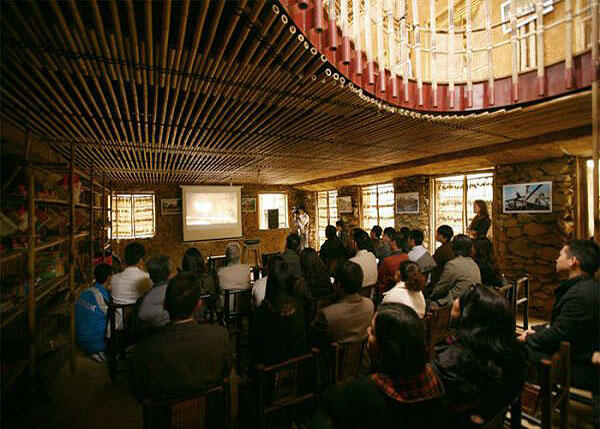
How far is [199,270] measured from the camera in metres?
4.39

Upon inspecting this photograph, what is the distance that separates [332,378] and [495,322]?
3.54 feet

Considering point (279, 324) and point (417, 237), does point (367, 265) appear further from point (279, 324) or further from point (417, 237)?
point (279, 324)

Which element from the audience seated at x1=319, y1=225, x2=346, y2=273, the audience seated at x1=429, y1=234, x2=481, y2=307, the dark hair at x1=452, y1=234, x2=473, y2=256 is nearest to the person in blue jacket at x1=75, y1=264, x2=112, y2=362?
the audience seated at x1=319, y1=225, x2=346, y2=273

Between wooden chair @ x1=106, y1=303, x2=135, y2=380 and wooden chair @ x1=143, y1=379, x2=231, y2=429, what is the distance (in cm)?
173

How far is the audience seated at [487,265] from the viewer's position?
11.5 ft

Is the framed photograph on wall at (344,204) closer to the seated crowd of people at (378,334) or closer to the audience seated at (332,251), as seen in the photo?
the audience seated at (332,251)

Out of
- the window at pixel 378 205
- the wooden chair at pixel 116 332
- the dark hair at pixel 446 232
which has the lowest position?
the wooden chair at pixel 116 332

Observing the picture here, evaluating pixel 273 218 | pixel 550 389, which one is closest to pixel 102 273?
pixel 550 389

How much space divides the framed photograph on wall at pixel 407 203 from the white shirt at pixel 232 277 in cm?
456

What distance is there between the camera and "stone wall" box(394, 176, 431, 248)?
20.9 ft

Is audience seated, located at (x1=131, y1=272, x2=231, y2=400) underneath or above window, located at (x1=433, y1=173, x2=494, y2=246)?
underneath

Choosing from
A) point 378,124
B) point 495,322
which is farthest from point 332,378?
point 378,124

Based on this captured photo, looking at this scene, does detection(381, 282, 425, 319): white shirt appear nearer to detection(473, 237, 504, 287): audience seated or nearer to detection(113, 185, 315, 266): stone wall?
detection(473, 237, 504, 287): audience seated

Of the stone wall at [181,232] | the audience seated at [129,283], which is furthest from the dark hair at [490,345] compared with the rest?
the stone wall at [181,232]
